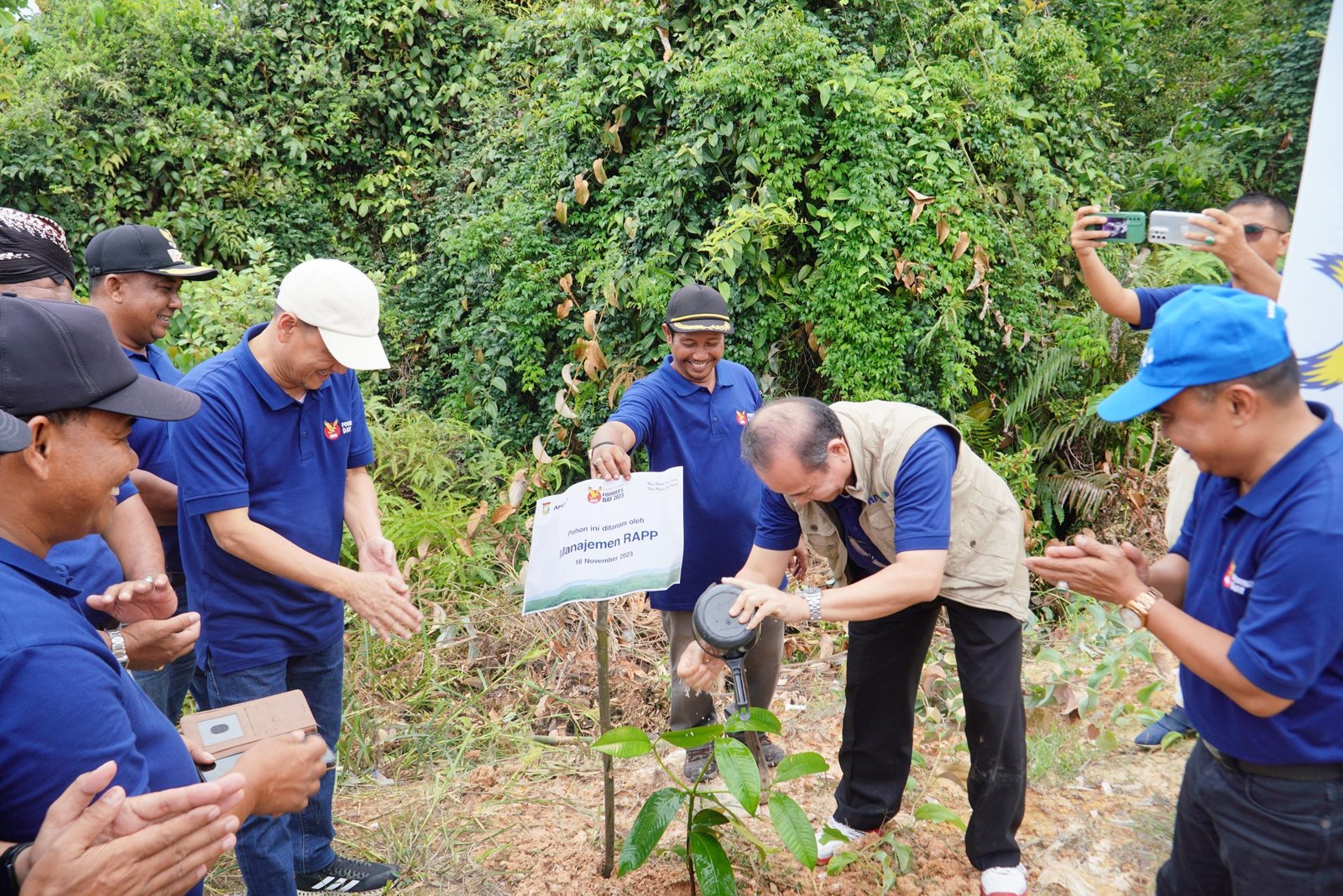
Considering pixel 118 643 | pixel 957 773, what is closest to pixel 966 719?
pixel 957 773

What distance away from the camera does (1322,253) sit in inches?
105

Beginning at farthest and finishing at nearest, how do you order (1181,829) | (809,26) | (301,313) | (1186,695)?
(809,26) < (301,313) < (1181,829) < (1186,695)

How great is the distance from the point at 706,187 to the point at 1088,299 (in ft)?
9.21

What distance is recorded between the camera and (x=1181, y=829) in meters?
2.25

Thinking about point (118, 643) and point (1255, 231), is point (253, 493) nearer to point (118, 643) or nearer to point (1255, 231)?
point (118, 643)

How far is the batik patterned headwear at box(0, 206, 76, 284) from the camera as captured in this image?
301 cm

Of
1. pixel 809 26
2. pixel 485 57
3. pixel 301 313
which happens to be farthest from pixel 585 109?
pixel 301 313

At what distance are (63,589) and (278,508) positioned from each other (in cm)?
132

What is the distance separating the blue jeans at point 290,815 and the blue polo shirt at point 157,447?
54cm

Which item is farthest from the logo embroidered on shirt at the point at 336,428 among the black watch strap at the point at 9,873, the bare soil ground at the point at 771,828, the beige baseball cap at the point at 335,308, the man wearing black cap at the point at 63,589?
the black watch strap at the point at 9,873

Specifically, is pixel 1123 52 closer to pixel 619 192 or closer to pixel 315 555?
pixel 619 192

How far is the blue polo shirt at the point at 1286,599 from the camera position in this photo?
1785mm

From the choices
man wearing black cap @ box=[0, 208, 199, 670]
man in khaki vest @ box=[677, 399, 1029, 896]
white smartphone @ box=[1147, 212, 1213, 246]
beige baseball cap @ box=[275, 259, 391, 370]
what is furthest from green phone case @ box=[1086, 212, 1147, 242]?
man wearing black cap @ box=[0, 208, 199, 670]

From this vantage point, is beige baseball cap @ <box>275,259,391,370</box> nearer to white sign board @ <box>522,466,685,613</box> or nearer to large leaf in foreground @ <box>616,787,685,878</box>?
white sign board @ <box>522,466,685,613</box>
